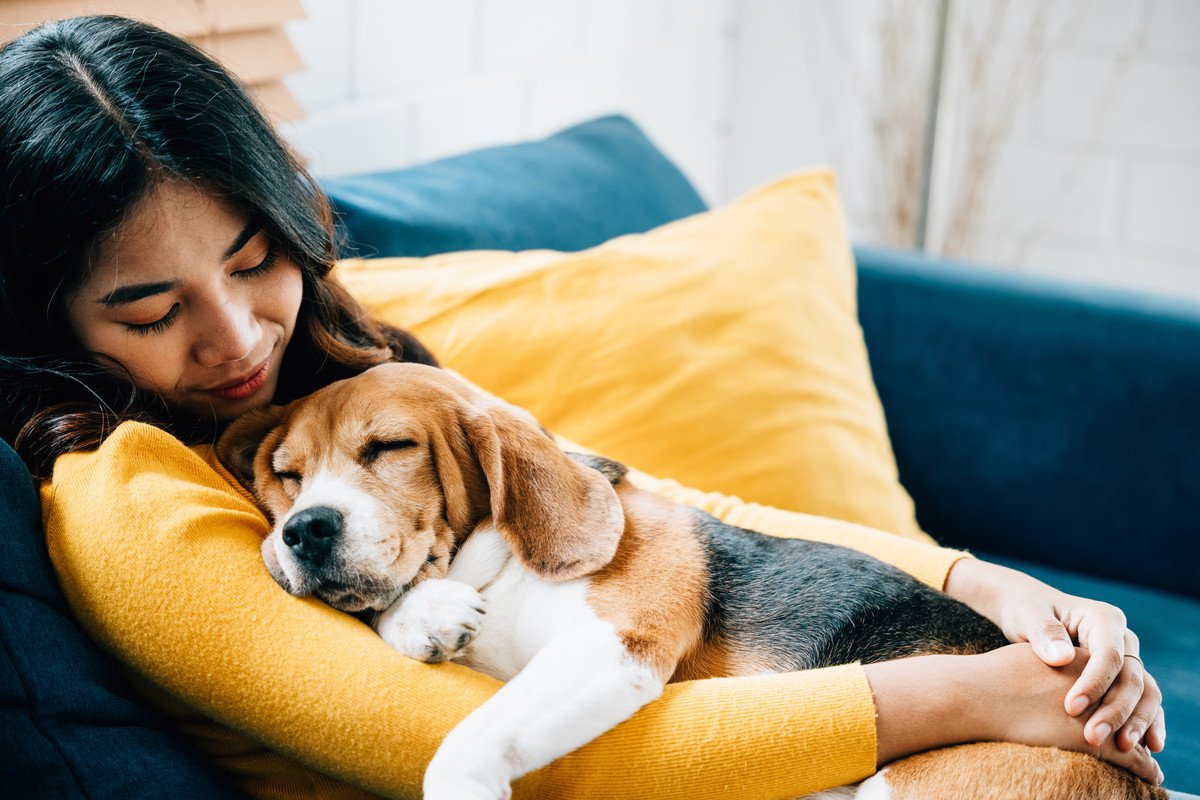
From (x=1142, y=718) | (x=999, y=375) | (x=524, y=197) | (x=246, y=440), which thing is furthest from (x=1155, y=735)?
(x=524, y=197)

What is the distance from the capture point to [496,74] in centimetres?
269

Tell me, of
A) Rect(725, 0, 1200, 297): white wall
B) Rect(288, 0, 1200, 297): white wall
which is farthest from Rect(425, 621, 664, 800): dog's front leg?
Rect(725, 0, 1200, 297): white wall

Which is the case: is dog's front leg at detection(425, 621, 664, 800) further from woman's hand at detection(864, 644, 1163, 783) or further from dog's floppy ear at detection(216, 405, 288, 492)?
dog's floppy ear at detection(216, 405, 288, 492)

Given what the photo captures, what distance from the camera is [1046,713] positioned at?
1.06m

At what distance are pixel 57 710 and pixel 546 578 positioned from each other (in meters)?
0.44

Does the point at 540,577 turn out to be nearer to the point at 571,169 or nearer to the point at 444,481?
the point at 444,481

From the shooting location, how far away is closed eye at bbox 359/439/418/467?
Answer: 1.11 m

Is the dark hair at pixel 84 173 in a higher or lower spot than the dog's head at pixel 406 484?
higher

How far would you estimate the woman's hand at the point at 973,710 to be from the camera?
3.39 feet

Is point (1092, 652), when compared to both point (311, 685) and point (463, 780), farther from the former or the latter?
point (311, 685)

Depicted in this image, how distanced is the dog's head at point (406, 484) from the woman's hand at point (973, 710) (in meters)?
0.31

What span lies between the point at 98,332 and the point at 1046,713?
100 cm

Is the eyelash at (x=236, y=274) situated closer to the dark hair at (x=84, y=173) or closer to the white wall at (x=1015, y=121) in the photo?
the dark hair at (x=84, y=173)

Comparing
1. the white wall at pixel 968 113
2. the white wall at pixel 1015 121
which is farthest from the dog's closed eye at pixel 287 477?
the white wall at pixel 1015 121
